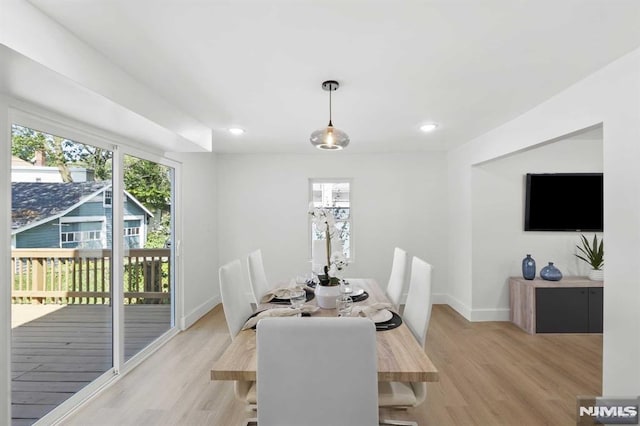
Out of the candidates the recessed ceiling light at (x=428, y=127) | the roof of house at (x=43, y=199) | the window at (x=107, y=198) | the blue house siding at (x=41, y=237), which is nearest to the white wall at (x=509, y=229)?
the recessed ceiling light at (x=428, y=127)

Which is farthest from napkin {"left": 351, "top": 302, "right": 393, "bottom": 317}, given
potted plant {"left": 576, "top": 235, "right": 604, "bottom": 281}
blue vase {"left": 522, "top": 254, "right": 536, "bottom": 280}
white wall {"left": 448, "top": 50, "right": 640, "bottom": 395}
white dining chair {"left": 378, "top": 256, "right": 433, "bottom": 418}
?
potted plant {"left": 576, "top": 235, "right": 604, "bottom": 281}

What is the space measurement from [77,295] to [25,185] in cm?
95

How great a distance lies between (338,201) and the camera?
17.5 feet

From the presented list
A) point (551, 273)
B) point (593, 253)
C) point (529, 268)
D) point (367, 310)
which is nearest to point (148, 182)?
point (367, 310)

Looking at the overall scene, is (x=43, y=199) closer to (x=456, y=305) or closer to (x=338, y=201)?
(x=338, y=201)

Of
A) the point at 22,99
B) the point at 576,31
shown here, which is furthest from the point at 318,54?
the point at 22,99

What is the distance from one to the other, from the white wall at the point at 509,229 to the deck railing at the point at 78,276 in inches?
156

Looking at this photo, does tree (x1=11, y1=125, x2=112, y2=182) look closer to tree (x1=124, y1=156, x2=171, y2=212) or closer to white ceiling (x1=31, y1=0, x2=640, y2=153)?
tree (x1=124, y1=156, x2=171, y2=212)

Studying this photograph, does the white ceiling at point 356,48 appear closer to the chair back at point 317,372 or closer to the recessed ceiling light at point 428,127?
the recessed ceiling light at point 428,127

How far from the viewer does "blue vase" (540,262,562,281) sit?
13.2 ft

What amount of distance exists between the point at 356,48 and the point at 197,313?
157 inches

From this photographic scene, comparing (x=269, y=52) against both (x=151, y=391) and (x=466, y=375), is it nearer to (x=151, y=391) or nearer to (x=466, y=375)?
(x=151, y=391)

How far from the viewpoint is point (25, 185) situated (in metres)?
2.12

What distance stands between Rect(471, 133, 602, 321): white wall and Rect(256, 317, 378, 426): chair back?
3.50 m
